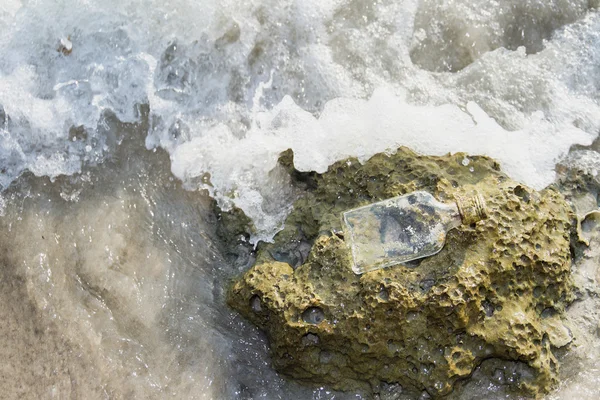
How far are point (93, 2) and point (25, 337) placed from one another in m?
1.79

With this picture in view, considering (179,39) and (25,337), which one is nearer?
(25,337)

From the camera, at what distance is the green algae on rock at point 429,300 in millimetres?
2445

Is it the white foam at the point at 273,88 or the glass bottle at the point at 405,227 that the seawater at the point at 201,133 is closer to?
the white foam at the point at 273,88

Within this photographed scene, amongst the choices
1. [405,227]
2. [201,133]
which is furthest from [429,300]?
[201,133]

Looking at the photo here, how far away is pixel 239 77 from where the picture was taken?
3.21 meters

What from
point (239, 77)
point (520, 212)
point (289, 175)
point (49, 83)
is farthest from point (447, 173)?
point (49, 83)

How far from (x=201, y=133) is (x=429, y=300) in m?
1.44

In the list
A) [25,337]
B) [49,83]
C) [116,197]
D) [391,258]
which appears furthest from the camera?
[49,83]

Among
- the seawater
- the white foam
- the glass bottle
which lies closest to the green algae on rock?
the glass bottle

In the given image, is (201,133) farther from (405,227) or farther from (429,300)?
(429,300)

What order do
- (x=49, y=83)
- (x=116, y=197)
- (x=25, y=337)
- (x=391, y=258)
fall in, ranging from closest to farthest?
(x=391, y=258)
(x=25, y=337)
(x=116, y=197)
(x=49, y=83)

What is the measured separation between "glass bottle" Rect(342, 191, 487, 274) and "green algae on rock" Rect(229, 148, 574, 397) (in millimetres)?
37

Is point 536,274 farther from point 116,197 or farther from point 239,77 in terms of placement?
point 116,197

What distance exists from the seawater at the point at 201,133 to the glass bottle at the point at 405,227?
1.27ft
